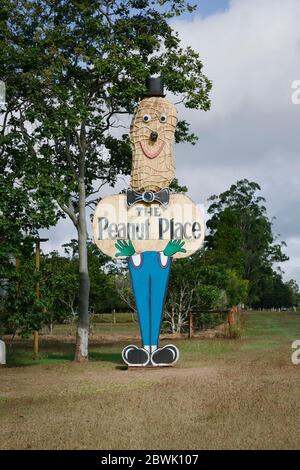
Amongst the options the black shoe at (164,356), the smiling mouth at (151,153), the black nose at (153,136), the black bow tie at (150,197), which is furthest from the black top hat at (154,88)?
the black shoe at (164,356)

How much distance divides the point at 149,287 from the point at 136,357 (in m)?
1.45

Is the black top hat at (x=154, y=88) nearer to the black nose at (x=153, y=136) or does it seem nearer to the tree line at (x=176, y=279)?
the black nose at (x=153, y=136)

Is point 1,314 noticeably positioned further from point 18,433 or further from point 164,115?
point 18,433

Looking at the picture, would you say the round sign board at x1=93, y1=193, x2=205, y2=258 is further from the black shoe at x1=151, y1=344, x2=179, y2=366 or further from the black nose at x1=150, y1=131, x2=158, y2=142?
the black shoe at x1=151, y1=344, x2=179, y2=366

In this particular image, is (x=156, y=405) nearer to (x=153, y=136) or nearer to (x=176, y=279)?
(x=153, y=136)

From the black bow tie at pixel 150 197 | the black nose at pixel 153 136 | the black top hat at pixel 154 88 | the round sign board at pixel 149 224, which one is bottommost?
the round sign board at pixel 149 224

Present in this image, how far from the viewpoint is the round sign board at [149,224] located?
14.5 meters

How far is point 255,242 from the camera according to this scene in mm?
61156

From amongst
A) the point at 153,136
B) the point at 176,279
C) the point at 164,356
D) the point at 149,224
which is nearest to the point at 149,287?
the point at 149,224

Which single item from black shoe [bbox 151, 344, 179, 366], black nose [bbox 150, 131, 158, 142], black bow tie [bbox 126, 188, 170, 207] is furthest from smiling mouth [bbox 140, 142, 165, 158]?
black shoe [bbox 151, 344, 179, 366]

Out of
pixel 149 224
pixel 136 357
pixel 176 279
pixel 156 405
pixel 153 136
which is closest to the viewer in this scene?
pixel 156 405

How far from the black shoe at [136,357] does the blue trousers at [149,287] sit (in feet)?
1.24

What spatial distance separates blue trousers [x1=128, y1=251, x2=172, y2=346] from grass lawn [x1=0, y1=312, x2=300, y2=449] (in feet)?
3.67

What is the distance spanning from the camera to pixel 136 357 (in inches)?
551
